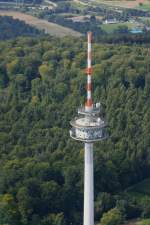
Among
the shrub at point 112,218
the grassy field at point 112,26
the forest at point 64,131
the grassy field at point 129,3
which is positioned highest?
the grassy field at point 129,3

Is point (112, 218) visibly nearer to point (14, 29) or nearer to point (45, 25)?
point (14, 29)

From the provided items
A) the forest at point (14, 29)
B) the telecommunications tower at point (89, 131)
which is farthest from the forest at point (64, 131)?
the forest at point (14, 29)

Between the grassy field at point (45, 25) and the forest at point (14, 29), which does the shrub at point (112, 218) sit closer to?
the grassy field at point (45, 25)

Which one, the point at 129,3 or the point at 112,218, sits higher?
the point at 129,3

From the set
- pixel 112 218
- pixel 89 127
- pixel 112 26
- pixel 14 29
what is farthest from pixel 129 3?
pixel 89 127

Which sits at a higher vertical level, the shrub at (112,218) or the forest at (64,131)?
the forest at (64,131)

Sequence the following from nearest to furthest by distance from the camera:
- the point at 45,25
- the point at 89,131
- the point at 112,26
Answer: the point at 89,131 → the point at 45,25 → the point at 112,26
